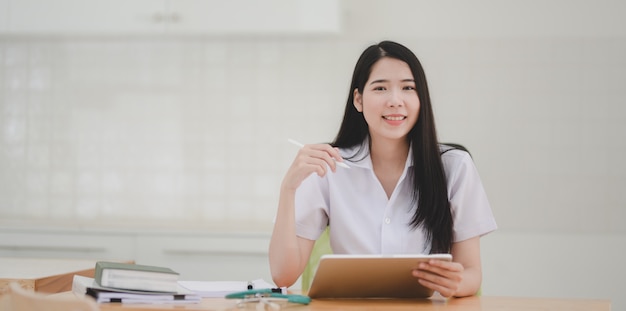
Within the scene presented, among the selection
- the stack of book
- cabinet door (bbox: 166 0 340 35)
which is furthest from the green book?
cabinet door (bbox: 166 0 340 35)

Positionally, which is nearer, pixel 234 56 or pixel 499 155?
pixel 499 155

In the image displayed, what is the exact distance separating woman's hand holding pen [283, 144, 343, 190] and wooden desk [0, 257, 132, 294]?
64cm

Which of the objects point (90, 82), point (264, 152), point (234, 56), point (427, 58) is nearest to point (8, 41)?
point (90, 82)

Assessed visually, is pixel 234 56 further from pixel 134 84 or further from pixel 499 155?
pixel 499 155

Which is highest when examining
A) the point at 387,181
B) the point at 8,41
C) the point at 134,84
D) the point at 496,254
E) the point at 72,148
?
the point at 8,41

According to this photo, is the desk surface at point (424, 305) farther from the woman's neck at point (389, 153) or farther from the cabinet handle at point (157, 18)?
the cabinet handle at point (157, 18)

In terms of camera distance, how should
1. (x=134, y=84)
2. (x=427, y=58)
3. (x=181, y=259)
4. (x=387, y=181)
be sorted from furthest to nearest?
(x=134, y=84) → (x=427, y=58) → (x=181, y=259) → (x=387, y=181)

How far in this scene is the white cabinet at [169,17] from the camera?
11.7 feet

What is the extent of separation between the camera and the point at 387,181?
2246mm

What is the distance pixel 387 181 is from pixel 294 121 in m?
1.69

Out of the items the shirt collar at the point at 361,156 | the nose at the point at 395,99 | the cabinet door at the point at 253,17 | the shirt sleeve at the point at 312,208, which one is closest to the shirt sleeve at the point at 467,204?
the shirt collar at the point at 361,156

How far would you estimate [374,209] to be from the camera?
218 centimetres

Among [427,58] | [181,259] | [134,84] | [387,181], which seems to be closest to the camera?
[387,181]

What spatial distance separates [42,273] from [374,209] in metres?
0.88
